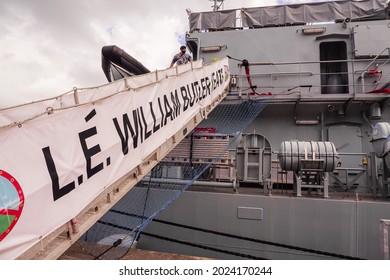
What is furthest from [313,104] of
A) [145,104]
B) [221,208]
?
[145,104]

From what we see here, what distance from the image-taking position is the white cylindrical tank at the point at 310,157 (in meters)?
4.93

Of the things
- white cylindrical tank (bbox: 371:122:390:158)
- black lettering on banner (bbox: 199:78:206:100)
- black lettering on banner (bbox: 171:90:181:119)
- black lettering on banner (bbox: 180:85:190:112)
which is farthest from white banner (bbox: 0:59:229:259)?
white cylindrical tank (bbox: 371:122:390:158)

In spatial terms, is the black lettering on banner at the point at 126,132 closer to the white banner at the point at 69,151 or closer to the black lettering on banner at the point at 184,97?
the white banner at the point at 69,151

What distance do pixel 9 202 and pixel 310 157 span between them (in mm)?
4617

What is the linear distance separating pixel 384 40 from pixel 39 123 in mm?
9512

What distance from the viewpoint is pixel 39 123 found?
1.99m

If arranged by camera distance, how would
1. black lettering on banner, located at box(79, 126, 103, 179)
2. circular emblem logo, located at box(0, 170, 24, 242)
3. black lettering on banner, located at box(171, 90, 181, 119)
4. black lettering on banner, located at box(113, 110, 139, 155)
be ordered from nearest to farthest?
circular emblem logo, located at box(0, 170, 24, 242) → black lettering on banner, located at box(79, 126, 103, 179) → black lettering on banner, located at box(113, 110, 139, 155) → black lettering on banner, located at box(171, 90, 181, 119)

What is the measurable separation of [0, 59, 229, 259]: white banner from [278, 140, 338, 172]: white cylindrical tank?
2.43m

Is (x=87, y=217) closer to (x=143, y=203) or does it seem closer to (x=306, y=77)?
(x=143, y=203)

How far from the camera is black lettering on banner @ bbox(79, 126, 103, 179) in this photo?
243 cm

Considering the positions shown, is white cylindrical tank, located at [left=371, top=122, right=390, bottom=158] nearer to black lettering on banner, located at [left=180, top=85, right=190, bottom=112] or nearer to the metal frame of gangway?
black lettering on banner, located at [left=180, top=85, right=190, bottom=112]

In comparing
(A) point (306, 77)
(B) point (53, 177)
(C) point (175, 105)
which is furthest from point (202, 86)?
(A) point (306, 77)

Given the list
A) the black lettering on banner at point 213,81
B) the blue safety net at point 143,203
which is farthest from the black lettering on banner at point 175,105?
the black lettering on banner at point 213,81
